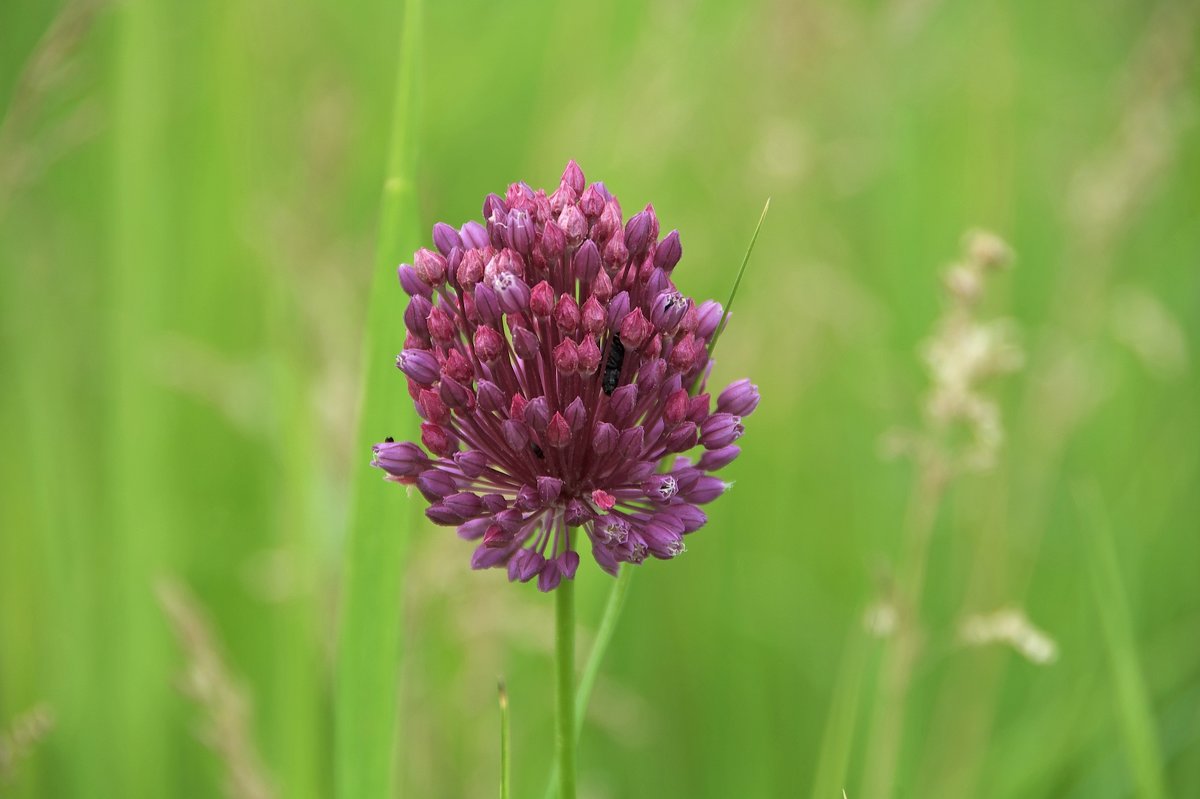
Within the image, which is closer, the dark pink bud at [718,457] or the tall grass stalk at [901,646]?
the dark pink bud at [718,457]

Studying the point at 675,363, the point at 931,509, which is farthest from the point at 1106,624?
the point at 675,363

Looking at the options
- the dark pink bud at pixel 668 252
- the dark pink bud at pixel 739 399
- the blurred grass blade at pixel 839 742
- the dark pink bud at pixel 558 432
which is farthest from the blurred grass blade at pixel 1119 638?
the dark pink bud at pixel 558 432

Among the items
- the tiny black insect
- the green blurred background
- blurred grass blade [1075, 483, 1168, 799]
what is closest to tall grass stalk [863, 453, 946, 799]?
the green blurred background

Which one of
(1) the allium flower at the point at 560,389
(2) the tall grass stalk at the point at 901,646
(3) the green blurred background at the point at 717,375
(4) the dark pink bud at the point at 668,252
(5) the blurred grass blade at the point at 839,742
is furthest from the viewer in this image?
(3) the green blurred background at the point at 717,375

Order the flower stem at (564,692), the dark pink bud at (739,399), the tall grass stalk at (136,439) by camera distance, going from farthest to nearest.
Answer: the tall grass stalk at (136,439) → the dark pink bud at (739,399) → the flower stem at (564,692)

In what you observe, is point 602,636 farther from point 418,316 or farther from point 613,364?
point 418,316

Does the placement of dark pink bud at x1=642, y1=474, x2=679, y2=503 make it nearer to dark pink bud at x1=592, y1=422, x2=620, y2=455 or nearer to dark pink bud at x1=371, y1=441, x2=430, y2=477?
dark pink bud at x1=592, y1=422, x2=620, y2=455

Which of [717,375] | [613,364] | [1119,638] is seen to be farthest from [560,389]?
[717,375]

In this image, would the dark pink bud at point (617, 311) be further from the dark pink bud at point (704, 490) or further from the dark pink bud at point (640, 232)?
the dark pink bud at point (704, 490)
